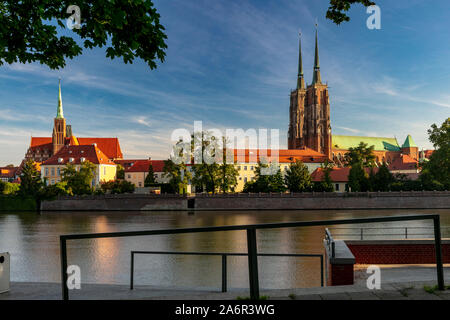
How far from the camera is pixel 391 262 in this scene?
601 inches

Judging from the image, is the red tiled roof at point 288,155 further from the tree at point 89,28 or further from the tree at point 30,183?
the tree at point 89,28

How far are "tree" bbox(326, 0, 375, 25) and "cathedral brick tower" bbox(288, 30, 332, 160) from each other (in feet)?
406

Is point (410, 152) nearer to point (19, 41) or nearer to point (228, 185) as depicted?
point (228, 185)

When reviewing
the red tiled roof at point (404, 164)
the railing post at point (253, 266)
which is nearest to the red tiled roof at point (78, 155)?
the red tiled roof at point (404, 164)

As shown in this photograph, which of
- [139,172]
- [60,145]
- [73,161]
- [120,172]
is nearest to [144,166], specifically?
[139,172]

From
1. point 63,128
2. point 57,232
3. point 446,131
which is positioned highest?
point 63,128

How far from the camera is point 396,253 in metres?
15.3

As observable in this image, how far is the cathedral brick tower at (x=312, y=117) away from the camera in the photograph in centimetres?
13338

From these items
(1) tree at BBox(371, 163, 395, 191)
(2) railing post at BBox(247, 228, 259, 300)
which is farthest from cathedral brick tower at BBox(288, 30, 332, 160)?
(2) railing post at BBox(247, 228, 259, 300)

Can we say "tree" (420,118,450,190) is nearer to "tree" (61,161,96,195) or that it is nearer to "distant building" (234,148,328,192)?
"distant building" (234,148,328,192)

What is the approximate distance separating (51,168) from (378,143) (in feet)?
383

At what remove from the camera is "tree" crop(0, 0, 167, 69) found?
777 cm

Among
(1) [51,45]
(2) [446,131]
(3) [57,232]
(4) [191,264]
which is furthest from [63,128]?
(1) [51,45]

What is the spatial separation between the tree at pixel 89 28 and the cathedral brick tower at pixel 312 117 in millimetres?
125901
